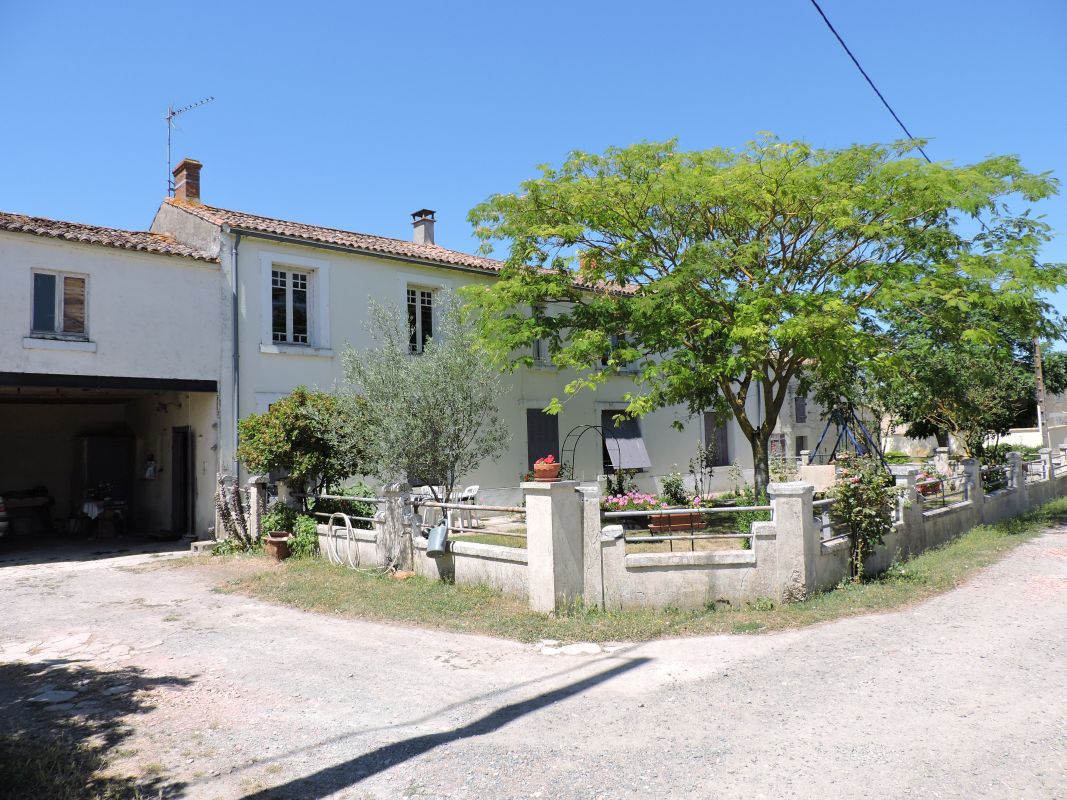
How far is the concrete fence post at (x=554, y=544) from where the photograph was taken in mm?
7578

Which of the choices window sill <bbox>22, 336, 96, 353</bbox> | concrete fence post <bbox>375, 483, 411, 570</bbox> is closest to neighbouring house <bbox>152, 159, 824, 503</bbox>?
window sill <bbox>22, 336, 96, 353</bbox>

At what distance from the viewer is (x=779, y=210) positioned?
1186cm

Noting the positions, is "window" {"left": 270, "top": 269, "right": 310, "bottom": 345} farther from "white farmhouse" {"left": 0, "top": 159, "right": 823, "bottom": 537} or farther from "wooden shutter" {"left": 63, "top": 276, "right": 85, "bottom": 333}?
"wooden shutter" {"left": 63, "top": 276, "right": 85, "bottom": 333}

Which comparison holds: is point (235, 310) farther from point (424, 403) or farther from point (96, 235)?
point (424, 403)

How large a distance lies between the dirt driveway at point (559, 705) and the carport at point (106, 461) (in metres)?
5.79

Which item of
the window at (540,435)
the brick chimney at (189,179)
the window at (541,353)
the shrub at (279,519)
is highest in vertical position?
the brick chimney at (189,179)

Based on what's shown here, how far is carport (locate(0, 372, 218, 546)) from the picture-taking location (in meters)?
14.0

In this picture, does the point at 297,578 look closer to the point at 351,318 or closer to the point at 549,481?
the point at 549,481

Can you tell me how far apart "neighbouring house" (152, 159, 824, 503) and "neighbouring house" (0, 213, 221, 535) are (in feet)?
1.49

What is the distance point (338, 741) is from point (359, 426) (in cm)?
763

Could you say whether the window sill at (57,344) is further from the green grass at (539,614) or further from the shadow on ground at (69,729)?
the shadow on ground at (69,729)

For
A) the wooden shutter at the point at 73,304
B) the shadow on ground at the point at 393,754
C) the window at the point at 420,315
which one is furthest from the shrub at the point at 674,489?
the wooden shutter at the point at 73,304

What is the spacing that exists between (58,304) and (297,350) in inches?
152

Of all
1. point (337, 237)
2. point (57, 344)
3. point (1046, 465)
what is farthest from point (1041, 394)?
point (57, 344)
